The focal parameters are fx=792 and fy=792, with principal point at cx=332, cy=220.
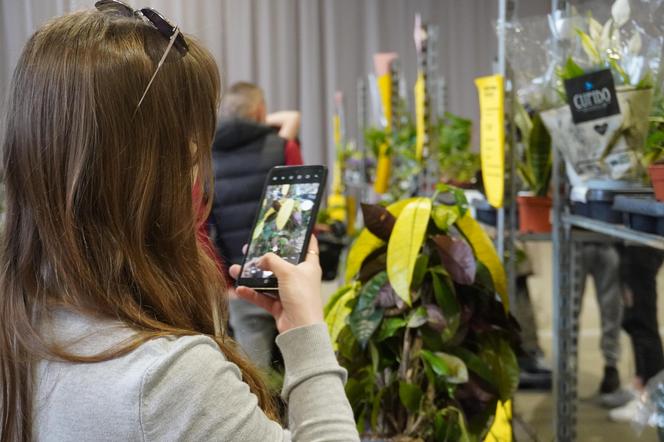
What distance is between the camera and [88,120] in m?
0.79

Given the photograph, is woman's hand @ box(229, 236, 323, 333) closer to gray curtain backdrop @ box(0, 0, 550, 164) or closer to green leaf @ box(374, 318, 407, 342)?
green leaf @ box(374, 318, 407, 342)

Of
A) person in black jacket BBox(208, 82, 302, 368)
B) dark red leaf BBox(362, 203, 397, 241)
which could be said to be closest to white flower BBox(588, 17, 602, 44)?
dark red leaf BBox(362, 203, 397, 241)

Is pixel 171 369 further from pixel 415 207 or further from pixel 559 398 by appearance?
pixel 559 398

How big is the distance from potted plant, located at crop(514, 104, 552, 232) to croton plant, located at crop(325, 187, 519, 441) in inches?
21.8

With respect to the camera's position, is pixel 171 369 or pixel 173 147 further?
pixel 173 147

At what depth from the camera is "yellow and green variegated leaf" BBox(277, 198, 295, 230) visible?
109 cm

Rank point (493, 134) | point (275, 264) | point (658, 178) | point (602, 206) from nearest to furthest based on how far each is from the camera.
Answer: point (275, 264)
point (658, 178)
point (602, 206)
point (493, 134)

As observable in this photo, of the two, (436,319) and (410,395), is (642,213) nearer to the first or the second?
(436,319)

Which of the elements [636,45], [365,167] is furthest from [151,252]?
[365,167]

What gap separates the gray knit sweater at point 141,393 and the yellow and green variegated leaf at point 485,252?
86cm

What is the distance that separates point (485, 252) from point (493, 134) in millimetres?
302

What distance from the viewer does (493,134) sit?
1774 millimetres

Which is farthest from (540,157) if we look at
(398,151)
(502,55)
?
(398,151)

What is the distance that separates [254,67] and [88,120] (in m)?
5.26
